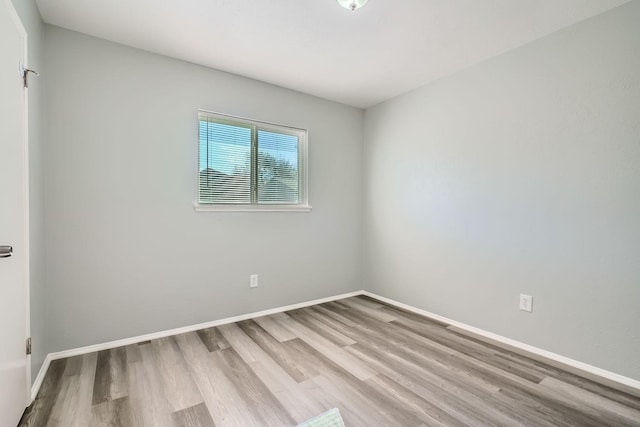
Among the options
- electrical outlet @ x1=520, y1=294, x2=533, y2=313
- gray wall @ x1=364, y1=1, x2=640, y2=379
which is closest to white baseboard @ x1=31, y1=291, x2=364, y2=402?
gray wall @ x1=364, y1=1, x2=640, y2=379

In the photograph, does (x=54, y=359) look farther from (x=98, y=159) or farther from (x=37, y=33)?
(x=37, y=33)

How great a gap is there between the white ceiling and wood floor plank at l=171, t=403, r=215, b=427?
248 cm

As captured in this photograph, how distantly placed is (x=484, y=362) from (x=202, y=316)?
7.88 ft

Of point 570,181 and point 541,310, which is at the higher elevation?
point 570,181

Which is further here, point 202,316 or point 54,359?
point 202,316

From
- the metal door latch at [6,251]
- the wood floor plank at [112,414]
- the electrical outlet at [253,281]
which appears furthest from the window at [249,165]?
the wood floor plank at [112,414]

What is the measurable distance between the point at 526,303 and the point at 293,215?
2.30 meters

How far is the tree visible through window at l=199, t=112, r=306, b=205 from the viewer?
9.07 ft

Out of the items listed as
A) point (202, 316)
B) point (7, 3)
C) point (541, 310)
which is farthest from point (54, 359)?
point (541, 310)

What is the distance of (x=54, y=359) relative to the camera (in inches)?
83.4

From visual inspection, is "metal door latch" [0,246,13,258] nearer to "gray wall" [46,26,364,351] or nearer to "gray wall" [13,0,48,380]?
"gray wall" [13,0,48,380]

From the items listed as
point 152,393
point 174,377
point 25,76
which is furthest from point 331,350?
point 25,76

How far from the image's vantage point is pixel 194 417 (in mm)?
1557

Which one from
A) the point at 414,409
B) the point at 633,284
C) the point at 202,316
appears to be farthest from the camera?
the point at 202,316
